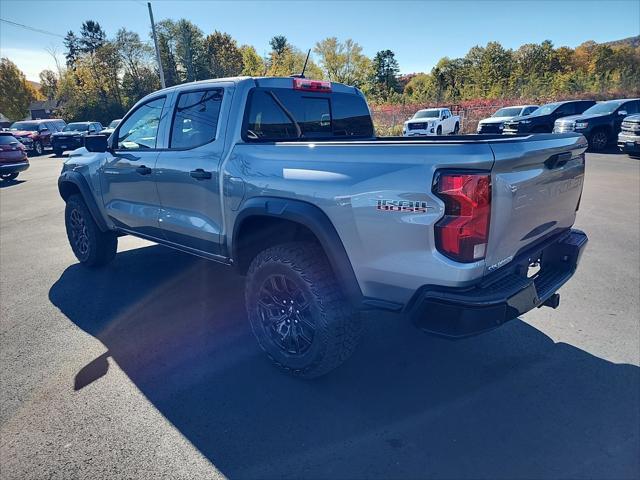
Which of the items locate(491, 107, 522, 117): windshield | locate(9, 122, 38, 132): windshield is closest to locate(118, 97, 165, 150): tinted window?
locate(491, 107, 522, 117): windshield

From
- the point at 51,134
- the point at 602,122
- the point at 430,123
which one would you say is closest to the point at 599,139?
the point at 602,122

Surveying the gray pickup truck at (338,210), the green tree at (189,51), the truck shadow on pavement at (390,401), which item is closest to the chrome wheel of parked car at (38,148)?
the gray pickup truck at (338,210)

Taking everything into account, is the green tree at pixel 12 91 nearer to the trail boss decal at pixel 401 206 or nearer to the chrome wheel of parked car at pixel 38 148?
the chrome wheel of parked car at pixel 38 148

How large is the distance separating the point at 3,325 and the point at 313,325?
10.2 ft

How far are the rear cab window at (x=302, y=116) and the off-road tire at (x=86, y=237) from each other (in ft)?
8.96

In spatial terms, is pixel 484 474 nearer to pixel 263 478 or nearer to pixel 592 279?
pixel 263 478

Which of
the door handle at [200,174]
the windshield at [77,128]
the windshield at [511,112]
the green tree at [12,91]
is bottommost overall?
the windshield at [511,112]

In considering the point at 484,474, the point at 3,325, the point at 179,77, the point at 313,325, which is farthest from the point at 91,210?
the point at 179,77

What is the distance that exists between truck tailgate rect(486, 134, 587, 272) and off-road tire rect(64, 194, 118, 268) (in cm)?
440

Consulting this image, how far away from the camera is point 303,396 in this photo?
105 inches

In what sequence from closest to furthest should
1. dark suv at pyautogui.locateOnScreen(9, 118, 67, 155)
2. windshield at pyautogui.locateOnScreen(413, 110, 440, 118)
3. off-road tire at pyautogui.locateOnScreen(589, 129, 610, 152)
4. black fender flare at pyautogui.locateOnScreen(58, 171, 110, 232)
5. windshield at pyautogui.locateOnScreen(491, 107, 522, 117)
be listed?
black fender flare at pyautogui.locateOnScreen(58, 171, 110, 232)
off-road tire at pyautogui.locateOnScreen(589, 129, 610, 152)
windshield at pyautogui.locateOnScreen(491, 107, 522, 117)
windshield at pyautogui.locateOnScreen(413, 110, 440, 118)
dark suv at pyautogui.locateOnScreen(9, 118, 67, 155)

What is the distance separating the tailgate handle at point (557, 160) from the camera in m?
2.34

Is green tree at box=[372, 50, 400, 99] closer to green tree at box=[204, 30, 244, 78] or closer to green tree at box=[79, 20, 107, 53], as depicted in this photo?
green tree at box=[204, 30, 244, 78]

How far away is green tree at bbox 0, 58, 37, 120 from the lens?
57031 millimetres
